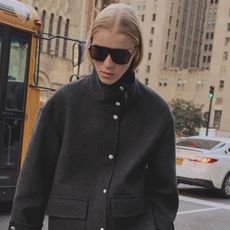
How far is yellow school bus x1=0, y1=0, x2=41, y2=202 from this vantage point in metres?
7.42

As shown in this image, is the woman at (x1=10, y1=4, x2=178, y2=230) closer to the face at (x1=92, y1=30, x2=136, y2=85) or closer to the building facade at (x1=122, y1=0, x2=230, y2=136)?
the face at (x1=92, y1=30, x2=136, y2=85)

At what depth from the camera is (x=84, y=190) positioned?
2.18 m

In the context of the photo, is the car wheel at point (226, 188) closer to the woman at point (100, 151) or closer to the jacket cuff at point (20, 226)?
the woman at point (100, 151)

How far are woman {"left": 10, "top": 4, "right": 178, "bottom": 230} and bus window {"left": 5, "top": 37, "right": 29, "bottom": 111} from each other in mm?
5395

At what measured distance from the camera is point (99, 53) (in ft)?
7.21

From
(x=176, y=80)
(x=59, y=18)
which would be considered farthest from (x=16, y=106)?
(x=176, y=80)

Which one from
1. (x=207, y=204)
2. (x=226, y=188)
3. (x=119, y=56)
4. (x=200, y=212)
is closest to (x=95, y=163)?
(x=119, y=56)

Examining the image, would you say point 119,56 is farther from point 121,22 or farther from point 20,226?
point 20,226

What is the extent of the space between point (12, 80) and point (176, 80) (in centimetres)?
9744

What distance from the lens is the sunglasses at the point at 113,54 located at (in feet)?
7.14

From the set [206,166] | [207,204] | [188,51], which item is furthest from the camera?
[188,51]

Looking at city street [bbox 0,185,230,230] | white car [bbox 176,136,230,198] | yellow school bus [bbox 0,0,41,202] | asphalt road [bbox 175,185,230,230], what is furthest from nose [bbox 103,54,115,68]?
white car [bbox 176,136,230,198]

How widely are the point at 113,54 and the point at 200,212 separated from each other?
8.22 metres

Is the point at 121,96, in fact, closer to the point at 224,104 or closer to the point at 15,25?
the point at 15,25
